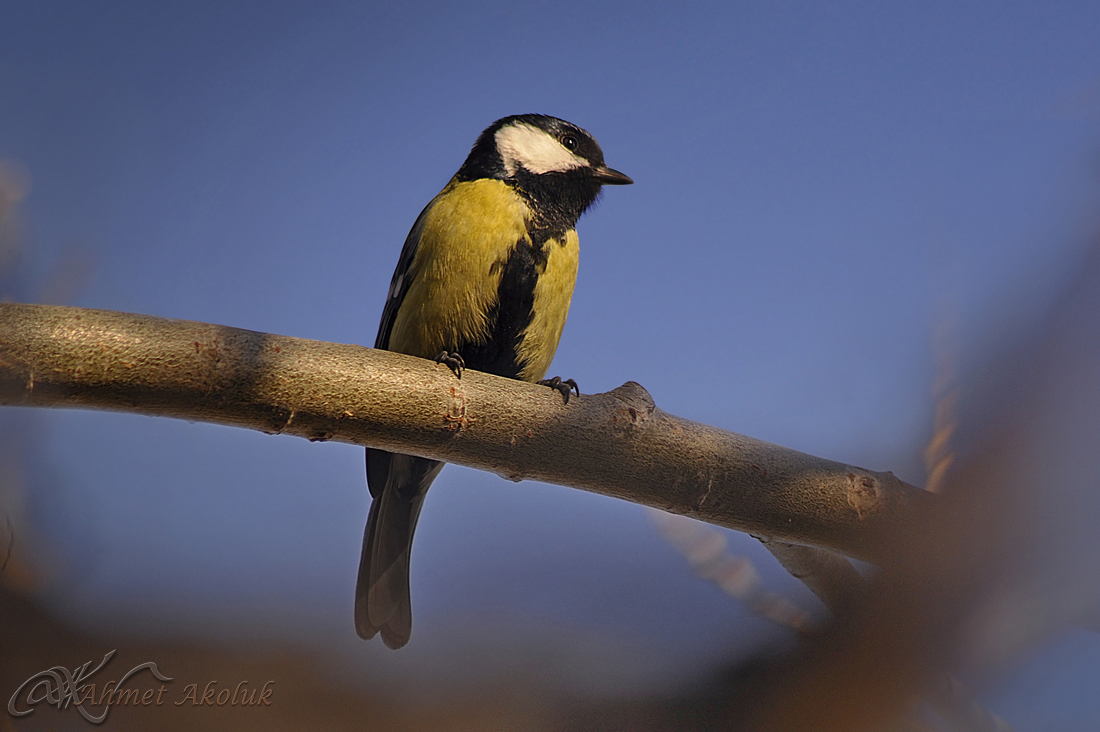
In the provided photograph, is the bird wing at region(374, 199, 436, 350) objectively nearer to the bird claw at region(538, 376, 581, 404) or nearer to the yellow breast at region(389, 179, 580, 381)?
the yellow breast at region(389, 179, 580, 381)

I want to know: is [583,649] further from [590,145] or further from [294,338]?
[590,145]

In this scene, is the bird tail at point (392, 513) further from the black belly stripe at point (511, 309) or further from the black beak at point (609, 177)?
the black beak at point (609, 177)

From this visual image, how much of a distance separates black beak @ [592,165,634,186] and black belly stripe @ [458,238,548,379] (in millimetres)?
185

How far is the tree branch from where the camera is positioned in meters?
0.52

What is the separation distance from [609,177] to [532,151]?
5.2 inches

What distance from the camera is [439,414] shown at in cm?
65
